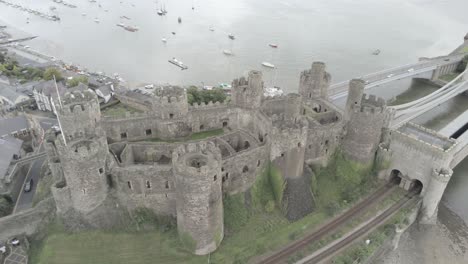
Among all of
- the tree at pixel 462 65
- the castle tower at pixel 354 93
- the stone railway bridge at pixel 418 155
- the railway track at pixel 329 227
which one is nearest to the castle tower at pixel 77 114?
the railway track at pixel 329 227

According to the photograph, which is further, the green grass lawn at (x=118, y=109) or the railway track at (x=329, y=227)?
the green grass lawn at (x=118, y=109)

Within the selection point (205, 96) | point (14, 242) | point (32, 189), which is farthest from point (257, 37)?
point (14, 242)

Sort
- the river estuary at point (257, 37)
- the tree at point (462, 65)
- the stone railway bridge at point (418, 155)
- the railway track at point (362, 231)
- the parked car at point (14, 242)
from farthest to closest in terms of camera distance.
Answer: the tree at point (462, 65), the river estuary at point (257, 37), the stone railway bridge at point (418, 155), the parked car at point (14, 242), the railway track at point (362, 231)

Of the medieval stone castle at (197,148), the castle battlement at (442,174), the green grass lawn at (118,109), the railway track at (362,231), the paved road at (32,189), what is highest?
the medieval stone castle at (197,148)

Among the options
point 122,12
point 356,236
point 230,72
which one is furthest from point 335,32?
point 356,236

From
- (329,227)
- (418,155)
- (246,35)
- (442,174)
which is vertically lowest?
(329,227)

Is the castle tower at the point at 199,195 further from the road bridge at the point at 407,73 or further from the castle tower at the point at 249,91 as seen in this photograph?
the road bridge at the point at 407,73

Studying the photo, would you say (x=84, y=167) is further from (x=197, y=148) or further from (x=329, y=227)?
(x=329, y=227)
